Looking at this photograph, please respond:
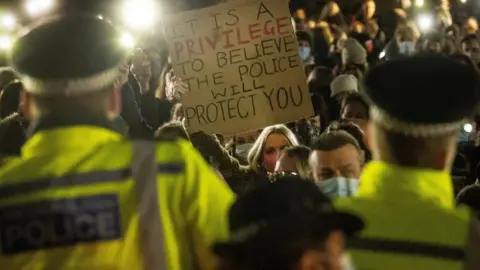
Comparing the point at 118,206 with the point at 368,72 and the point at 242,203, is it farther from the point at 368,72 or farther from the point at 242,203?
the point at 368,72

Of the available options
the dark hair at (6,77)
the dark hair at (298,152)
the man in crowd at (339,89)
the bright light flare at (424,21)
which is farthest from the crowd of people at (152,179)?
the bright light flare at (424,21)

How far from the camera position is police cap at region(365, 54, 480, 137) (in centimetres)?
243

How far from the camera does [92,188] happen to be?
7.43 ft

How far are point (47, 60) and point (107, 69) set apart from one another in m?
0.17

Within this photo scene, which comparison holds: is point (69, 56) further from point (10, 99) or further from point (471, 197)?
point (10, 99)

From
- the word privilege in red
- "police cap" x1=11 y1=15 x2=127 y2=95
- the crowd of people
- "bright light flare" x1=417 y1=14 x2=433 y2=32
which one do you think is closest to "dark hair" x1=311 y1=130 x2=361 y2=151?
the crowd of people

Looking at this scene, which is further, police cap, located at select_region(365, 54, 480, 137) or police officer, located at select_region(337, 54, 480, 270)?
police cap, located at select_region(365, 54, 480, 137)

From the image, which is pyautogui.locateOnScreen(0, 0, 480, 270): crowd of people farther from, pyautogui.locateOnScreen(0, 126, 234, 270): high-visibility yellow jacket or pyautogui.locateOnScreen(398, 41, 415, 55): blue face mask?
pyautogui.locateOnScreen(398, 41, 415, 55): blue face mask

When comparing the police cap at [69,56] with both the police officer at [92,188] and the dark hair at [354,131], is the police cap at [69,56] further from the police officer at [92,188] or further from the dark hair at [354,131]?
the dark hair at [354,131]

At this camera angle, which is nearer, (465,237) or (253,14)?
(465,237)

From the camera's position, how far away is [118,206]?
2248 millimetres

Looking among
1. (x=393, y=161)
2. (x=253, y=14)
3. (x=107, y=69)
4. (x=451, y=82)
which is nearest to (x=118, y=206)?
(x=107, y=69)

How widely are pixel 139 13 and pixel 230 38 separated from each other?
515 centimetres

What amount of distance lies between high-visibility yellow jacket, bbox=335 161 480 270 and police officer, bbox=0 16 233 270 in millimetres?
403
